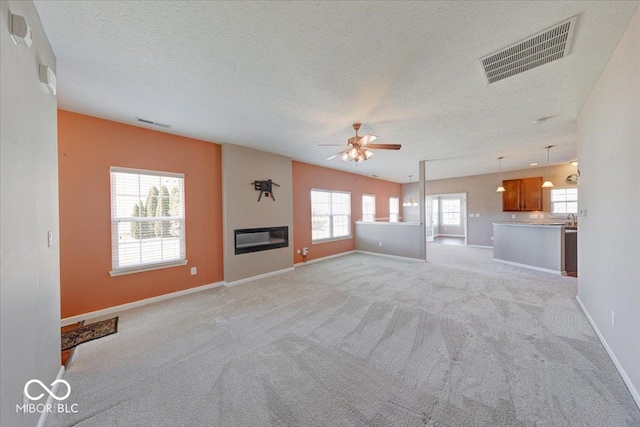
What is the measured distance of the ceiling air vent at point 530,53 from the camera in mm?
1755

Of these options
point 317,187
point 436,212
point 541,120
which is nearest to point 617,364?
point 541,120

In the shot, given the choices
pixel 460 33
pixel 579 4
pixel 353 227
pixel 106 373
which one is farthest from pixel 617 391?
pixel 353 227

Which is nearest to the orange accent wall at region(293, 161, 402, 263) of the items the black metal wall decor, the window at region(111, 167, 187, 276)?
the black metal wall decor

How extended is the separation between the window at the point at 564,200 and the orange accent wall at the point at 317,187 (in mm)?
5443

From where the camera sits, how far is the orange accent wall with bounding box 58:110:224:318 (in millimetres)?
2936

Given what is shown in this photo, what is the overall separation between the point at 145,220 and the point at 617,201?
551cm

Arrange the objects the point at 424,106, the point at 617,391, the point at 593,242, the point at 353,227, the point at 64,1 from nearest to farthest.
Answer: the point at 64,1, the point at 617,391, the point at 593,242, the point at 424,106, the point at 353,227

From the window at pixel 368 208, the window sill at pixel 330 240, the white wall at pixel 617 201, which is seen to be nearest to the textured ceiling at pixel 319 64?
the white wall at pixel 617 201

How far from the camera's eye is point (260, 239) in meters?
5.03

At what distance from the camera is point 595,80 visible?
Answer: 2.38 metres

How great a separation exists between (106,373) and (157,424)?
0.95m

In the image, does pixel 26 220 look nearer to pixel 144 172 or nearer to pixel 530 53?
pixel 144 172

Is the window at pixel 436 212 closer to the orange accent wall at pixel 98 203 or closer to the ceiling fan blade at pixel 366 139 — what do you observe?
the ceiling fan blade at pixel 366 139

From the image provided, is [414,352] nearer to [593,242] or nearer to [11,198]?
[593,242]
